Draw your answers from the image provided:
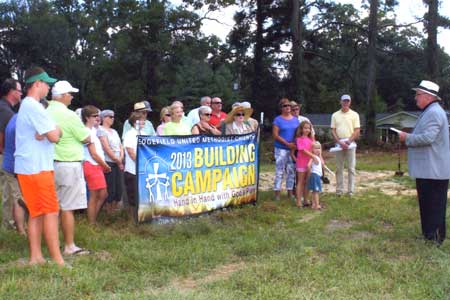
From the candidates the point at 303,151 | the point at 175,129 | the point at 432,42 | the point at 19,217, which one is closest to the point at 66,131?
the point at 19,217

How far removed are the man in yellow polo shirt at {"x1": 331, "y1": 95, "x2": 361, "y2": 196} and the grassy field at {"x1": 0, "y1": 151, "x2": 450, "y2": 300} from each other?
2132 mm

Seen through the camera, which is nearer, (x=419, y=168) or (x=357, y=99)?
(x=419, y=168)

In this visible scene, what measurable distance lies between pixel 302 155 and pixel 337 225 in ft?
5.53

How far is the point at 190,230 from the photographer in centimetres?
591

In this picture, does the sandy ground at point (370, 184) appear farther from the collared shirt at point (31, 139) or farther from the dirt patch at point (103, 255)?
the collared shirt at point (31, 139)

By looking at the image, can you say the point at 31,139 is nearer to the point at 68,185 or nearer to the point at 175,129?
the point at 68,185

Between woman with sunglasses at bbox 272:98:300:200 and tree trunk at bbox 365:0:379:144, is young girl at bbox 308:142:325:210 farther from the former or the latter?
tree trunk at bbox 365:0:379:144

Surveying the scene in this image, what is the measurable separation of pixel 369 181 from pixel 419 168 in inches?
234

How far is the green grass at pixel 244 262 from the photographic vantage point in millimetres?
3844

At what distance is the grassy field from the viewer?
3.84 meters

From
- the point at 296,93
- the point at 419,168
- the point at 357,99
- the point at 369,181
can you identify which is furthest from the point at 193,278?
the point at 357,99

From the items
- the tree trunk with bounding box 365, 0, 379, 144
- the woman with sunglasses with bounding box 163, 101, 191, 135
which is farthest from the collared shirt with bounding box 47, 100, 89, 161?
the tree trunk with bounding box 365, 0, 379, 144

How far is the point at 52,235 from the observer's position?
4465 millimetres

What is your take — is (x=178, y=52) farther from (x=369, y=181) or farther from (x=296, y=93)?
(x=369, y=181)
